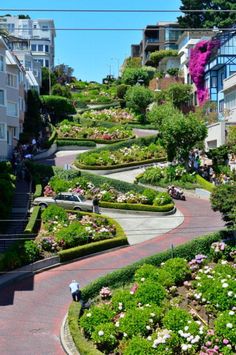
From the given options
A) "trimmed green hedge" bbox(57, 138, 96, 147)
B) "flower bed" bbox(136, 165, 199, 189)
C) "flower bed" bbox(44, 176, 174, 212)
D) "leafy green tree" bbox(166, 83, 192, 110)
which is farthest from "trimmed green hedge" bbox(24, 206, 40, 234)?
"leafy green tree" bbox(166, 83, 192, 110)

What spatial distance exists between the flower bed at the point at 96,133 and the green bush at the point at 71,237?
27.8m

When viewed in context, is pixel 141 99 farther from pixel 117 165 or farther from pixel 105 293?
pixel 105 293

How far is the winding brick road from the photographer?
20109mm

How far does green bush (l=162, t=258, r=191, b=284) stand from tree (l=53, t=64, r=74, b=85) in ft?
266

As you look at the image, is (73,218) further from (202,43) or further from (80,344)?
(202,43)

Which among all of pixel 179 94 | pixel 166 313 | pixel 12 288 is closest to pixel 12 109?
pixel 179 94

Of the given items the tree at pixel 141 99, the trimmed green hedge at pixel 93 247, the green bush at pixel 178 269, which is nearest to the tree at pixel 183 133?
the trimmed green hedge at pixel 93 247

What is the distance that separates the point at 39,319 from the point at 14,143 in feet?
101

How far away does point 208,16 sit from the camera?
97062mm

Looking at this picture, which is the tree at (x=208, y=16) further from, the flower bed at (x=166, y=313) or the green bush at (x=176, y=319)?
the green bush at (x=176, y=319)

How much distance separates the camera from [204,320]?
68.4 ft

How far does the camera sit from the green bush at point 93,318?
64.7 feet

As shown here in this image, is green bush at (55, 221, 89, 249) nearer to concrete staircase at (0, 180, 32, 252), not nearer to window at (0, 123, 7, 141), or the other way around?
concrete staircase at (0, 180, 32, 252)

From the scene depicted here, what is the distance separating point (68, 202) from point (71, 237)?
6.39 meters
